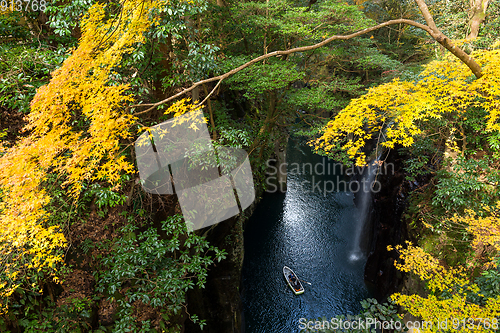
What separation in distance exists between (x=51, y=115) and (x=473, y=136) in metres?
11.3

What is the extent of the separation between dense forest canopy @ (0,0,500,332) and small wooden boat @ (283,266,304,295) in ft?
17.2

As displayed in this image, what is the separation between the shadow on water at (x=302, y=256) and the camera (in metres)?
10.4

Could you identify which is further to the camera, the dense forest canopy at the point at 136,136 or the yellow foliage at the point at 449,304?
the yellow foliage at the point at 449,304

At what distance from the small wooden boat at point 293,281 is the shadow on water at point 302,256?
273 millimetres

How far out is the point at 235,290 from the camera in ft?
29.2

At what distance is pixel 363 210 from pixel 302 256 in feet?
17.9

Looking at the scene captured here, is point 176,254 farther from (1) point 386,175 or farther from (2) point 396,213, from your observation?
(1) point 386,175

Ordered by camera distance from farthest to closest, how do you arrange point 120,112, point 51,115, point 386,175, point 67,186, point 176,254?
point 386,175 → point 176,254 → point 67,186 → point 120,112 → point 51,115

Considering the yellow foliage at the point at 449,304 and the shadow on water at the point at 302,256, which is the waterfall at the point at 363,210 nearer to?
the shadow on water at the point at 302,256

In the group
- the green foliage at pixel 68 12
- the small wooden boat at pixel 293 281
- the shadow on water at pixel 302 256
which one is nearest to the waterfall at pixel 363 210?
the shadow on water at pixel 302 256

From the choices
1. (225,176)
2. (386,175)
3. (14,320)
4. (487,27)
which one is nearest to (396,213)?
(386,175)

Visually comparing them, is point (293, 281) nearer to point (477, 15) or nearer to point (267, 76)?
point (267, 76)

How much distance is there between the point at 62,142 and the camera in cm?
432

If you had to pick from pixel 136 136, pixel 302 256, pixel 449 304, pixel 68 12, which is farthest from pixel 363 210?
pixel 68 12
